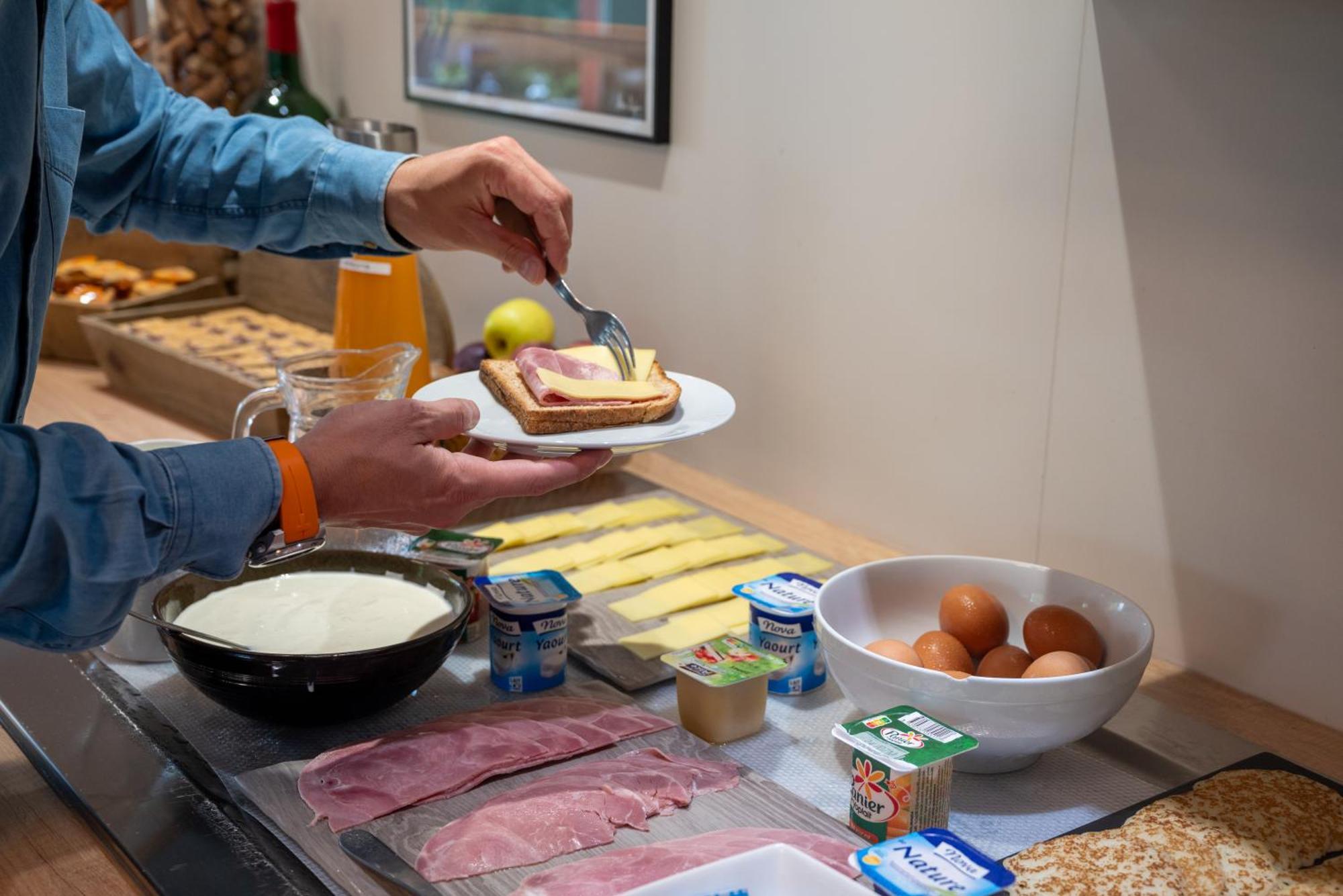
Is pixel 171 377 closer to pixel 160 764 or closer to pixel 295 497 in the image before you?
pixel 160 764

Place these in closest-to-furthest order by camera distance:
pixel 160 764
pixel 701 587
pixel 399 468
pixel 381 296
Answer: pixel 399 468 < pixel 160 764 < pixel 701 587 < pixel 381 296

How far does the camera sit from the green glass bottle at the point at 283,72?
2.13 metres

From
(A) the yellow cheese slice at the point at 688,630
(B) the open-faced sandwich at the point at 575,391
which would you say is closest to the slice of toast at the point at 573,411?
(B) the open-faced sandwich at the point at 575,391

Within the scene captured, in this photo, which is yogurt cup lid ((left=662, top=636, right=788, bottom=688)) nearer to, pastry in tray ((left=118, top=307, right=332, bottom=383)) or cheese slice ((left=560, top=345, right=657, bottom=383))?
cheese slice ((left=560, top=345, right=657, bottom=383))

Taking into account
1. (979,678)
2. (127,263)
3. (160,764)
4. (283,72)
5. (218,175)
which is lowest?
(160,764)

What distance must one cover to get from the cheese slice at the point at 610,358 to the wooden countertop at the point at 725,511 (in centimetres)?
36

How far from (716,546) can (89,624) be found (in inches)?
28.1

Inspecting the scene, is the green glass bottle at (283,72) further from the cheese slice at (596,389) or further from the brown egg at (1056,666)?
the brown egg at (1056,666)

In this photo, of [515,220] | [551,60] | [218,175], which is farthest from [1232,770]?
[551,60]

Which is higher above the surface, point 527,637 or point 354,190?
point 354,190

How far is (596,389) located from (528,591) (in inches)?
7.1

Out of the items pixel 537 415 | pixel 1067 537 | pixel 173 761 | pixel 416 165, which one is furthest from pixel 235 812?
pixel 1067 537

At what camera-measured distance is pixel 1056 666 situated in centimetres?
95

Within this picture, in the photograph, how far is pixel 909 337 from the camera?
1416 mm
